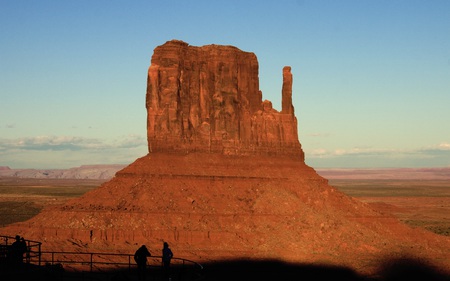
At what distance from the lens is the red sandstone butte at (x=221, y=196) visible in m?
71.3

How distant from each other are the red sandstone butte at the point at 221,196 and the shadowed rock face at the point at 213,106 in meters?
0.12

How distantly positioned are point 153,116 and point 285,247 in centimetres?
2029

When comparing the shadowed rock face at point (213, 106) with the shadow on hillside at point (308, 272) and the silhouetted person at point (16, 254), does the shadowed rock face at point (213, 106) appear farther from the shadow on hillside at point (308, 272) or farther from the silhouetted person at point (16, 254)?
the silhouetted person at point (16, 254)

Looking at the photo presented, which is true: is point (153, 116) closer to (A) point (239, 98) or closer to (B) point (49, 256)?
(A) point (239, 98)

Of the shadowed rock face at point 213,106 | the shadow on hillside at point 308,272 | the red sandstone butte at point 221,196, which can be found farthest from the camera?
the shadowed rock face at point 213,106

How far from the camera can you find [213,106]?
8462cm

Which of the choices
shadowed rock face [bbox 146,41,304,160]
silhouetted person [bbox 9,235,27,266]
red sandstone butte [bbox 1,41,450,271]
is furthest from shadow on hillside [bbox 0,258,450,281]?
silhouetted person [bbox 9,235,27,266]

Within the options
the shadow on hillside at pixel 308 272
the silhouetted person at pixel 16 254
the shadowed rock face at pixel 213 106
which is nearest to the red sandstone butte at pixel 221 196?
the shadowed rock face at pixel 213 106

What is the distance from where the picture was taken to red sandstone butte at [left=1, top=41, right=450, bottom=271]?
71312 millimetres

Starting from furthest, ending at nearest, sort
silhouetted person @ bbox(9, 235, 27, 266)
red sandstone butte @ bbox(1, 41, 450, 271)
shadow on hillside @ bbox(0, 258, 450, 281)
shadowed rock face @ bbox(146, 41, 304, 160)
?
shadowed rock face @ bbox(146, 41, 304, 160)
red sandstone butte @ bbox(1, 41, 450, 271)
shadow on hillside @ bbox(0, 258, 450, 281)
silhouetted person @ bbox(9, 235, 27, 266)

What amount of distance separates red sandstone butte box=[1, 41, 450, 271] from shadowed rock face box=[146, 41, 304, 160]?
0.12 metres

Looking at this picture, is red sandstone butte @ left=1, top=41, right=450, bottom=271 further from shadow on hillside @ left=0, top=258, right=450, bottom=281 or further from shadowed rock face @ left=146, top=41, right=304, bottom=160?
shadow on hillside @ left=0, top=258, right=450, bottom=281

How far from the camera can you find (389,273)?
67.6 meters

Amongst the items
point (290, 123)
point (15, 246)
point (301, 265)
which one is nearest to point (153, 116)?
point (290, 123)
